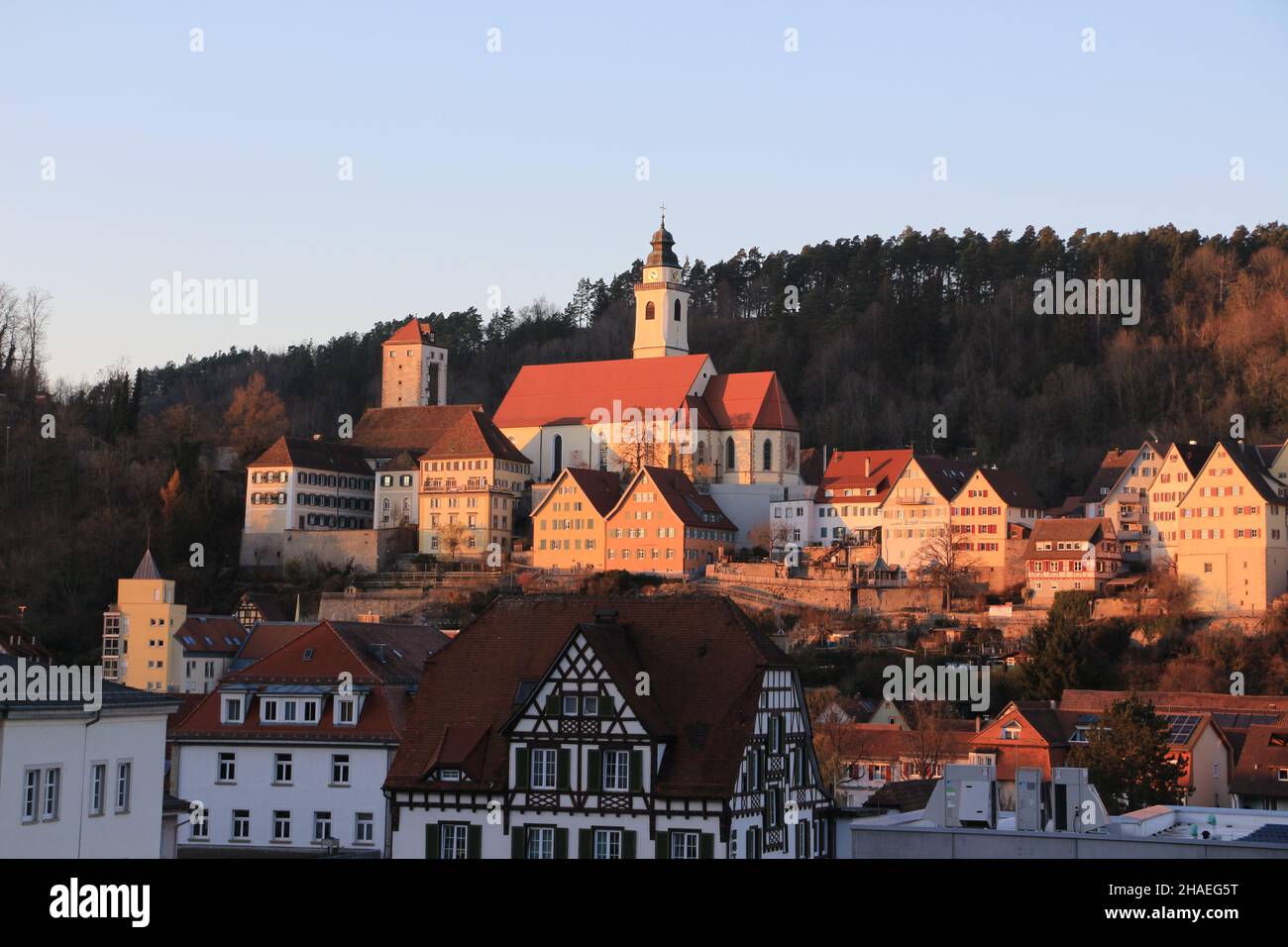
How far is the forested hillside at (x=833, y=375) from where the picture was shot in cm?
10375

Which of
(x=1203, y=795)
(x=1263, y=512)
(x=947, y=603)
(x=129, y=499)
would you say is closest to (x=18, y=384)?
(x=129, y=499)

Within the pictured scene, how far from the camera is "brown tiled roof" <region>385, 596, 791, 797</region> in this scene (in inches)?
1178

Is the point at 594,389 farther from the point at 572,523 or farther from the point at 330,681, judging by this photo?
the point at 330,681

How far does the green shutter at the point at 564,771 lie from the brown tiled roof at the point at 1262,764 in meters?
31.6

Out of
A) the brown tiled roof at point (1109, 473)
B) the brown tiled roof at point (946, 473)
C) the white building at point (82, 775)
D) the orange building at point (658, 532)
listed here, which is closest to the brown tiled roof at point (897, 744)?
the orange building at point (658, 532)

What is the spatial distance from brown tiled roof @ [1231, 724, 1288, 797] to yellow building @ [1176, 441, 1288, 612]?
25.4 metres

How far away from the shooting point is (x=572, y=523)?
327ft

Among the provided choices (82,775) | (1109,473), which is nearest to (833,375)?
(1109,473)

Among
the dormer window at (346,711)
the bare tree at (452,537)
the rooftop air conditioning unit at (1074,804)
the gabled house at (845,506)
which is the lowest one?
the rooftop air conditioning unit at (1074,804)

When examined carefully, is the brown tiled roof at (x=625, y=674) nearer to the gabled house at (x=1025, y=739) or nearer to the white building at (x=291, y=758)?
the white building at (x=291, y=758)
